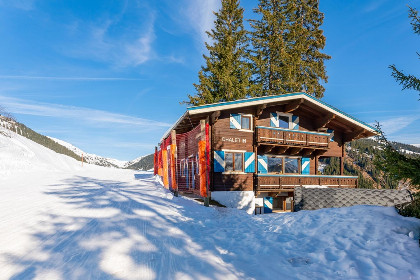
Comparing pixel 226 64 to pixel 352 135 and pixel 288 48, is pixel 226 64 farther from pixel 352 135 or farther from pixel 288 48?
pixel 352 135

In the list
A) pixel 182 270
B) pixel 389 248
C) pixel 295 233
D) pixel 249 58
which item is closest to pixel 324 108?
pixel 249 58

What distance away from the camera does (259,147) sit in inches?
645

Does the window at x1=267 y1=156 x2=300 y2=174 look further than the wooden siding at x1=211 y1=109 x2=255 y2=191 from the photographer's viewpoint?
Yes

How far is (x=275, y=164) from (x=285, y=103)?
14.3 ft

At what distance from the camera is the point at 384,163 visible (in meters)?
4.22

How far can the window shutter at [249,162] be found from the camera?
609 inches

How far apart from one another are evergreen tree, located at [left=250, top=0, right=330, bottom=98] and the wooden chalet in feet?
19.5

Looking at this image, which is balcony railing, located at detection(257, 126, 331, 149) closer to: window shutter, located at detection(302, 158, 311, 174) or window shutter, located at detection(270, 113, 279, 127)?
window shutter, located at detection(270, 113, 279, 127)

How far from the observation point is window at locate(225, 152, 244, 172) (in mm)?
15164

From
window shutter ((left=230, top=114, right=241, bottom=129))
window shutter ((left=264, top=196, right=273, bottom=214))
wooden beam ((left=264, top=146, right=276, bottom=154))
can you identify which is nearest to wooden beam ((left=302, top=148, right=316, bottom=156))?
wooden beam ((left=264, top=146, right=276, bottom=154))

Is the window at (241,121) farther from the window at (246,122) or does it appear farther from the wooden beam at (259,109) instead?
the wooden beam at (259,109)

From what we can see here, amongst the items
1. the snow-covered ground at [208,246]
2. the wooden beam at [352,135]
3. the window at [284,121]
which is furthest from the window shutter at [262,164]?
the snow-covered ground at [208,246]

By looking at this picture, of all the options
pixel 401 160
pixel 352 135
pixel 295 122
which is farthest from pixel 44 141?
pixel 401 160

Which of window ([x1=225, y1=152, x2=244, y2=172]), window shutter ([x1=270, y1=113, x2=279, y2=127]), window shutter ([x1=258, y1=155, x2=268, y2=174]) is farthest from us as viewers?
window shutter ([x1=270, y1=113, x2=279, y2=127])
